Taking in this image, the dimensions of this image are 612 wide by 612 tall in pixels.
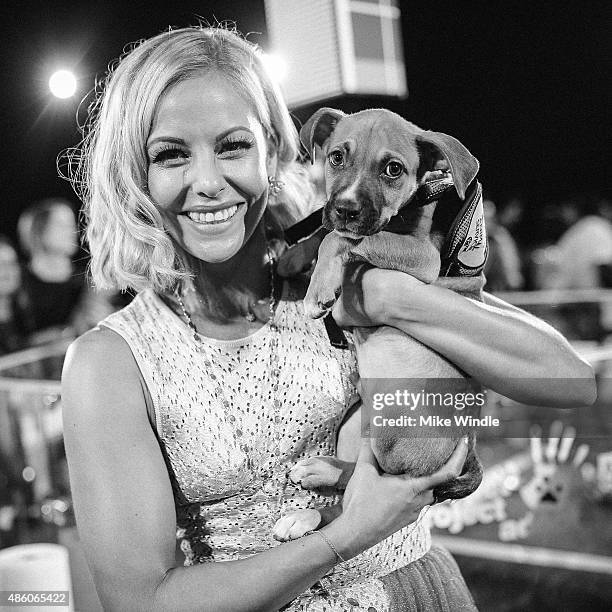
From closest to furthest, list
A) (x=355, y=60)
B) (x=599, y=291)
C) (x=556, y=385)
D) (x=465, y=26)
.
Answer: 1. (x=556, y=385)
2. (x=355, y=60)
3. (x=465, y=26)
4. (x=599, y=291)

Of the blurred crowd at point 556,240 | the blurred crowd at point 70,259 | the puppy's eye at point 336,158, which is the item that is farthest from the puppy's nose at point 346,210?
the blurred crowd at point 70,259

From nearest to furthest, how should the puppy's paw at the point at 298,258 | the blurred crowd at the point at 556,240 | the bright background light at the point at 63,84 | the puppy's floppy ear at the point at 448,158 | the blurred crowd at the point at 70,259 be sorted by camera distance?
the puppy's floppy ear at the point at 448,158
the puppy's paw at the point at 298,258
the bright background light at the point at 63,84
the blurred crowd at the point at 556,240
the blurred crowd at the point at 70,259

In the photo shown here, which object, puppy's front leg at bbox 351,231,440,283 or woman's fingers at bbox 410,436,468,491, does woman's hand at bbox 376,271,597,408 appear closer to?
puppy's front leg at bbox 351,231,440,283

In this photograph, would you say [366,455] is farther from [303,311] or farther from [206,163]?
[206,163]

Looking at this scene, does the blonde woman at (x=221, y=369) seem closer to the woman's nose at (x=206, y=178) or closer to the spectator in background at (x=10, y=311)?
the woman's nose at (x=206, y=178)

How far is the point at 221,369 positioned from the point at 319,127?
1.53ft

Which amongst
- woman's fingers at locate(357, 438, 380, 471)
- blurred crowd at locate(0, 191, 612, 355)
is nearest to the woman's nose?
woman's fingers at locate(357, 438, 380, 471)

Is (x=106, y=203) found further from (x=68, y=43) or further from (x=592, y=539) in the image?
(x=592, y=539)

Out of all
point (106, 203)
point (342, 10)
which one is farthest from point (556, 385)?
point (342, 10)

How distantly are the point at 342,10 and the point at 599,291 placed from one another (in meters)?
1.83

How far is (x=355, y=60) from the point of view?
1512 millimetres

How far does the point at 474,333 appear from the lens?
42.1 inches

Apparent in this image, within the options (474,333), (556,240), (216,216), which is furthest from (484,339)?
(556,240)

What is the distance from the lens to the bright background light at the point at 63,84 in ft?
5.84
